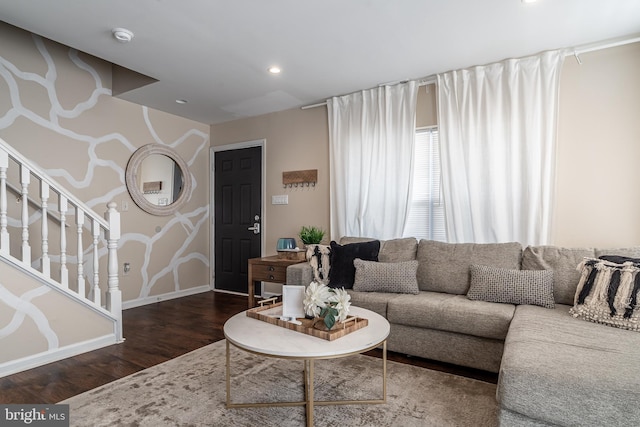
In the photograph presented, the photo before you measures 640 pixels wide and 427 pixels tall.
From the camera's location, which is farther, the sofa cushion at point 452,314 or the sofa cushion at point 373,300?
the sofa cushion at point 373,300

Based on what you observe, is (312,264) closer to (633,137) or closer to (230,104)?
Answer: (230,104)

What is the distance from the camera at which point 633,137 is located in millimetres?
2662

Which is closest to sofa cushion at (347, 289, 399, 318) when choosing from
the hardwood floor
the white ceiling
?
the hardwood floor

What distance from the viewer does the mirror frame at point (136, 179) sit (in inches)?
166

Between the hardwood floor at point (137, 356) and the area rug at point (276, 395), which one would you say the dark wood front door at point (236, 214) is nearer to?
the hardwood floor at point (137, 356)

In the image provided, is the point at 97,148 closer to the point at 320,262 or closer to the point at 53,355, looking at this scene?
the point at 53,355

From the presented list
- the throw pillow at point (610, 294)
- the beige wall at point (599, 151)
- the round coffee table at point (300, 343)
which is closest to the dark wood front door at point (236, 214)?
the round coffee table at point (300, 343)

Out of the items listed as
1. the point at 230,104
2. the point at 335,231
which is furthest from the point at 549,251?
the point at 230,104

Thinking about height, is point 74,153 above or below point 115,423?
above

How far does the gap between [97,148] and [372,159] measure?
3.03 meters

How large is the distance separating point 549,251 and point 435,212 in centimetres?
105

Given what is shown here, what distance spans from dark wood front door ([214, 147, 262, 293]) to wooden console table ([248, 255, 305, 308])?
87cm

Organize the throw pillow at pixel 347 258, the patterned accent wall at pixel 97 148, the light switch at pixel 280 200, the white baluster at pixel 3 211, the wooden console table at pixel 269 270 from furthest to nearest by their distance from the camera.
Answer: the light switch at pixel 280 200 < the wooden console table at pixel 269 270 < the patterned accent wall at pixel 97 148 < the throw pillow at pixel 347 258 < the white baluster at pixel 3 211

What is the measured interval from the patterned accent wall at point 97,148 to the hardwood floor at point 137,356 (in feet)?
0.95
